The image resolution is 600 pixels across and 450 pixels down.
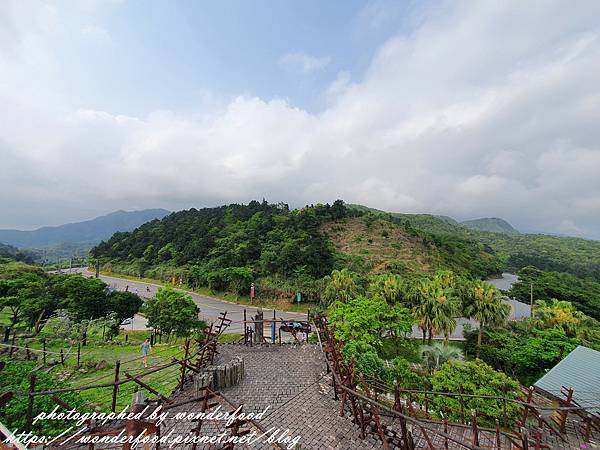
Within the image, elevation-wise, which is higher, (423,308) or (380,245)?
(380,245)

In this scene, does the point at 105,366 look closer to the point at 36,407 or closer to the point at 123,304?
the point at 36,407

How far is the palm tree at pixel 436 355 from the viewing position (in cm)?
1572

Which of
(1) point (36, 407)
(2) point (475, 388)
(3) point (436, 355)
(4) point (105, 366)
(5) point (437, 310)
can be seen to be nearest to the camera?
(1) point (36, 407)

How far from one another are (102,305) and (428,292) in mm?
27107

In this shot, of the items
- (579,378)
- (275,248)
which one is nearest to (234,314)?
(275,248)

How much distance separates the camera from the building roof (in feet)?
35.3

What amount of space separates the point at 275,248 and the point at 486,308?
100 ft

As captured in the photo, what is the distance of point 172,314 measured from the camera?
1912 cm

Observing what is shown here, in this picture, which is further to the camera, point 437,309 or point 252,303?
point 252,303

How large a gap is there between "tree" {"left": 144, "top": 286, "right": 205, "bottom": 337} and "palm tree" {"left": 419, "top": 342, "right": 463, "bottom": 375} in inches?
615

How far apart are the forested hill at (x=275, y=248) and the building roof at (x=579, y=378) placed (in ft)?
86.9

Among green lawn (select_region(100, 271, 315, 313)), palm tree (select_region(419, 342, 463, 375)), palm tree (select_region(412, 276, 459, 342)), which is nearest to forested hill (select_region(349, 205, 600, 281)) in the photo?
green lawn (select_region(100, 271, 315, 313))

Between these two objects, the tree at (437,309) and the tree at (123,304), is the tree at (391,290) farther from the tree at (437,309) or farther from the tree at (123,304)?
the tree at (123,304)

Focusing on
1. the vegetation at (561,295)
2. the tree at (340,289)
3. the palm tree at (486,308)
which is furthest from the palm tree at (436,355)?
the vegetation at (561,295)
